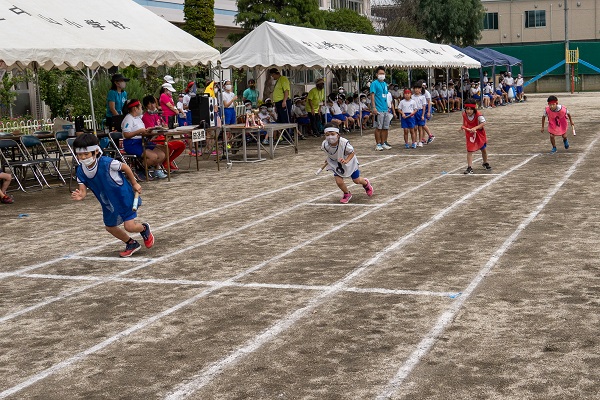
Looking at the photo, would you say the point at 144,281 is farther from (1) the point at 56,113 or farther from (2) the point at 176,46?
(1) the point at 56,113

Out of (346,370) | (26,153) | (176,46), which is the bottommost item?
(346,370)

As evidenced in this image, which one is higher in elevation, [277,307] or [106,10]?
[106,10]

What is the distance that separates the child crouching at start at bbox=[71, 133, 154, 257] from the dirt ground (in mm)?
418

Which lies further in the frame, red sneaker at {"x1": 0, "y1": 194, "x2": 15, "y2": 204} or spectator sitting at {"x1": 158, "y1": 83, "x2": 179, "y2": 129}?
spectator sitting at {"x1": 158, "y1": 83, "x2": 179, "y2": 129}

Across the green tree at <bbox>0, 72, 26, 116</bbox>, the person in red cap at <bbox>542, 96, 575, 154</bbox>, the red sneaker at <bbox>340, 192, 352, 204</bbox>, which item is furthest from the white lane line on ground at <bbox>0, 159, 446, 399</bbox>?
the green tree at <bbox>0, 72, 26, 116</bbox>

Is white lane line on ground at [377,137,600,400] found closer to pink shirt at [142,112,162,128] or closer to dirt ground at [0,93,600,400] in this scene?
dirt ground at [0,93,600,400]

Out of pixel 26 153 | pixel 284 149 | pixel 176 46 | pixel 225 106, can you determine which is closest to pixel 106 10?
pixel 176 46

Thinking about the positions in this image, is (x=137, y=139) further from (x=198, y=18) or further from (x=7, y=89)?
(x=198, y=18)

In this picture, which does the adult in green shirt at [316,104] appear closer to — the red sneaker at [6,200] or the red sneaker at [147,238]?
the red sneaker at [6,200]

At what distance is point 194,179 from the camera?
16.9 m

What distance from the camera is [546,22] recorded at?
73.6 m

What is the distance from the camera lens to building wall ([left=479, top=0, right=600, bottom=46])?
237ft

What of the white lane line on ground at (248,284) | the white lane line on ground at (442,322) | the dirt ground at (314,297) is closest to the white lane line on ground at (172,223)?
the dirt ground at (314,297)

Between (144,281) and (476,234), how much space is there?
3.95 metres
